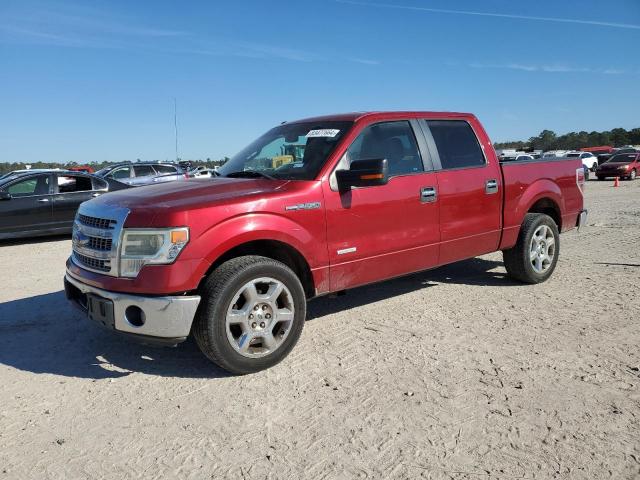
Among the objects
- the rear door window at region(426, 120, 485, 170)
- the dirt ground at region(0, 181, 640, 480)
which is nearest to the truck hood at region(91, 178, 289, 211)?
the dirt ground at region(0, 181, 640, 480)

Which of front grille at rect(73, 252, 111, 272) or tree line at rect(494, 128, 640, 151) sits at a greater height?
tree line at rect(494, 128, 640, 151)

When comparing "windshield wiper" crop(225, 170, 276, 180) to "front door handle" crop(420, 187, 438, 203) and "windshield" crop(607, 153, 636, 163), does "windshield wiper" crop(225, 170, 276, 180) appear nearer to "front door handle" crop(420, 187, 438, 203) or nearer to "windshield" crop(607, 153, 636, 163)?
"front door handle" crop(420, 187, 438, 203)

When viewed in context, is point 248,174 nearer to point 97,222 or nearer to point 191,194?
point 191,194

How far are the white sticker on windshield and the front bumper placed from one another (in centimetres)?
186

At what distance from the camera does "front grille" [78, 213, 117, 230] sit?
3603mm

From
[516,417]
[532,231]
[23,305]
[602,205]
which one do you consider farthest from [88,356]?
[602,205]

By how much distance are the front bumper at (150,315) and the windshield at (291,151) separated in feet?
4.68

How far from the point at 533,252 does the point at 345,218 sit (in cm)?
279

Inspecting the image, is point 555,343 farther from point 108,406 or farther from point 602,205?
point 602,205

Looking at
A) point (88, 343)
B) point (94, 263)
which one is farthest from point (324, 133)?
point (88, 343)

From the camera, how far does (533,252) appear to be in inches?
229

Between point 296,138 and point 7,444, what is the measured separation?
3.18 meters

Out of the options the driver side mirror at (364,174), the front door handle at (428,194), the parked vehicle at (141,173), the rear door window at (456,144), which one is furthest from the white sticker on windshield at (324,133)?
the parked vehicle at (141,173)

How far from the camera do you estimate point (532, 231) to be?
5.71 meters
